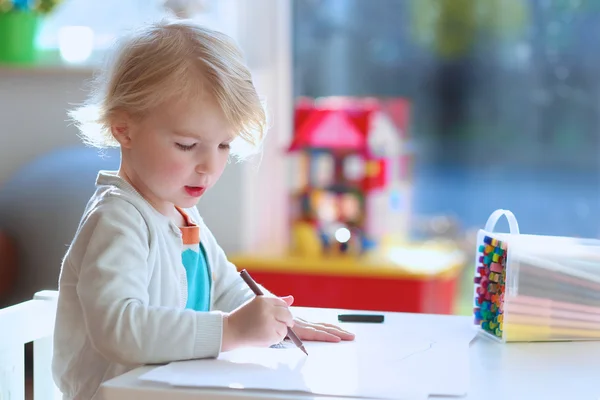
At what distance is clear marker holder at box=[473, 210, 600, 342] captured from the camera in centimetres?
95

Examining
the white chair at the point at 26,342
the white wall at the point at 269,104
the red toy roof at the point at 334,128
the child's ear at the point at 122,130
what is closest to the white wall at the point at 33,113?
the white wall at the point at 269,104

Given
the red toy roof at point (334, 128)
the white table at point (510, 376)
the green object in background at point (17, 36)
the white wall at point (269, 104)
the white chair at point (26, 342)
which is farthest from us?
the green object in background at point (17, 36)

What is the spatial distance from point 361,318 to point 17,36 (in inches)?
68.6

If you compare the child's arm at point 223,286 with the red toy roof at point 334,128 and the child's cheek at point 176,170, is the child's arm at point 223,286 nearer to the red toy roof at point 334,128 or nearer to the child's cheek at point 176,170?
the child's cheek at point 176,170

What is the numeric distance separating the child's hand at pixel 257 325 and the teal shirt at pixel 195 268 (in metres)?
0.14

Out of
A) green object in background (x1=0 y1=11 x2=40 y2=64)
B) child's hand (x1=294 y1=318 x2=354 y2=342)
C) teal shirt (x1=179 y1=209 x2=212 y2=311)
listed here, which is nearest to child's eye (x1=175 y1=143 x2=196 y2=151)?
teal shirt (x1=179 y1=209 x2=212 y2=311)

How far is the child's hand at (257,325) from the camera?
33.5 inches

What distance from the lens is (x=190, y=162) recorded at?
35.8 inches

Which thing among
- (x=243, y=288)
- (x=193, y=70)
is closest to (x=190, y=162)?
(x=193, y=70)

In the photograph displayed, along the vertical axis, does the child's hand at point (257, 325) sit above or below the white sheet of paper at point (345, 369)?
above

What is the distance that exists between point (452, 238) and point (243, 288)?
157 centimetres

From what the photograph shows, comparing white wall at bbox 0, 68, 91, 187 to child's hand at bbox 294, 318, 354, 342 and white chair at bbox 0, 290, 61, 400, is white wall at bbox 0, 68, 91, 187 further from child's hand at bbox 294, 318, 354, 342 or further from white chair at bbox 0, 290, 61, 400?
child's hand at bbox 294, 318, 354, 342

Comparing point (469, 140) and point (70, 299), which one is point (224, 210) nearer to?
point (469, 140)

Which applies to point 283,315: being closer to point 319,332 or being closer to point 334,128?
point 319,332
